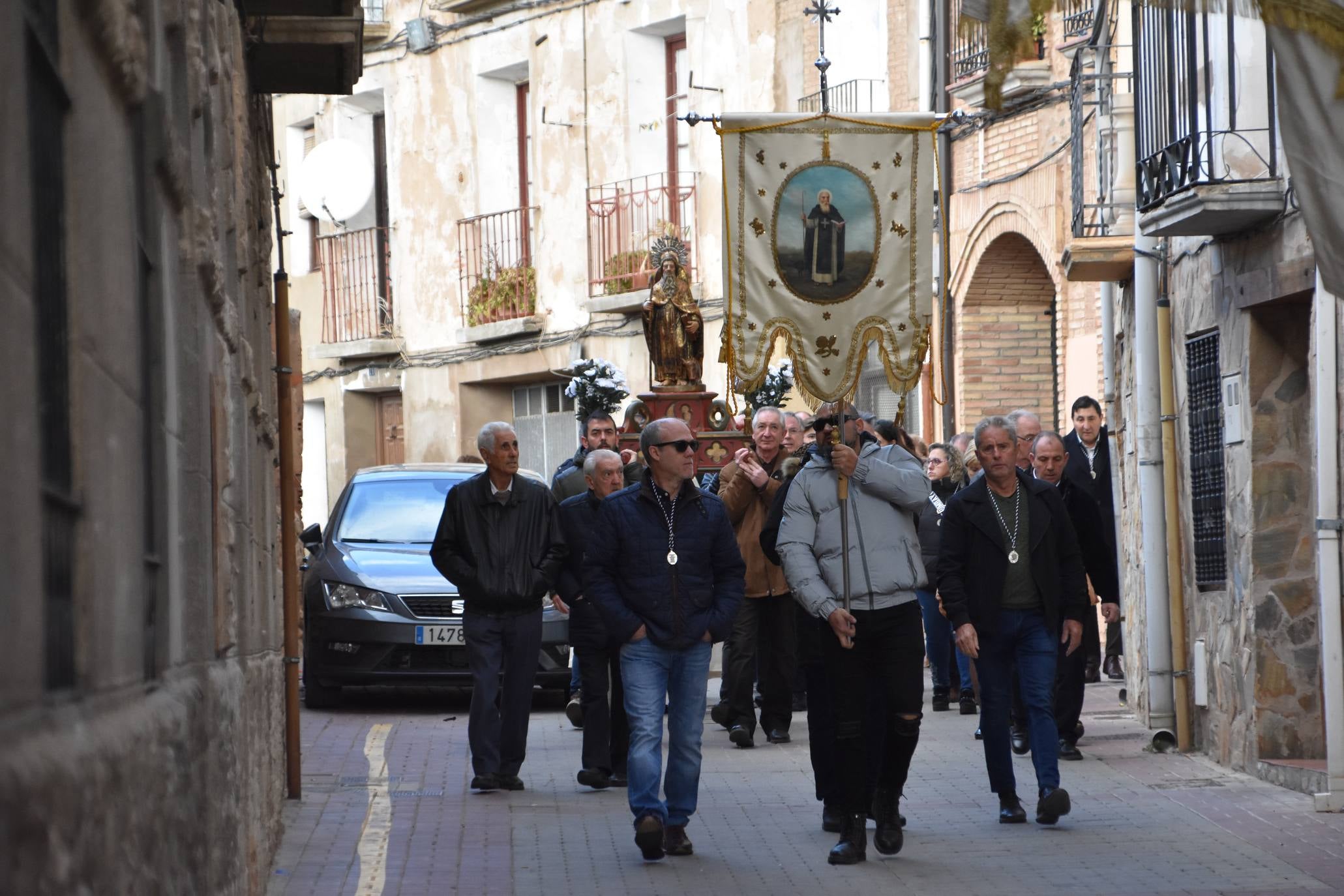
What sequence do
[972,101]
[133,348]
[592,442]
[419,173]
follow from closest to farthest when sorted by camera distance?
1. [133,348]
2. [592,442]
3. [972,101]
4. [419,173]

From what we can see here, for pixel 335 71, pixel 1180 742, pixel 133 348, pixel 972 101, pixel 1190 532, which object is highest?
pixel 972 101

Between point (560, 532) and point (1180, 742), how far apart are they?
3.98 meters

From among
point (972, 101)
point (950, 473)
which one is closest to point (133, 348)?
point (950, 473)

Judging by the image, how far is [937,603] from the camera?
14.1 m

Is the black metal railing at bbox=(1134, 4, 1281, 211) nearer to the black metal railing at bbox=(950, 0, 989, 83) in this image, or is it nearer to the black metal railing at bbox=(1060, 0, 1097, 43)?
the black metal railing at bbox=(1060, 0, 1097, 43)

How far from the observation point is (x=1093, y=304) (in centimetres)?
1839

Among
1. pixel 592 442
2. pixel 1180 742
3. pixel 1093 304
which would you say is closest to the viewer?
pixel 1180 742

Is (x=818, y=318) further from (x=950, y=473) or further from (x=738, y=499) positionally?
(x=950, y=473)

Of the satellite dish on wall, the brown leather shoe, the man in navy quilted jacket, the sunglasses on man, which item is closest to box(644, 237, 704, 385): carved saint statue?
the man in navy quilted jacket

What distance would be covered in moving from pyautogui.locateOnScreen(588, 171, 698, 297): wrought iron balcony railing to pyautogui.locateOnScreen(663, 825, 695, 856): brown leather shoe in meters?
16.0

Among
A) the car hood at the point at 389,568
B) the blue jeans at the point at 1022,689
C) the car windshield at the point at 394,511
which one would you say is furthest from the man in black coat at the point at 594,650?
the car windshield at the point at 394,511

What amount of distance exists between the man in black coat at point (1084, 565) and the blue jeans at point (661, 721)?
2.27m

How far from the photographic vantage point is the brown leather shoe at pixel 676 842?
28.1 ft

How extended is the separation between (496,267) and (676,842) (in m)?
19.6
